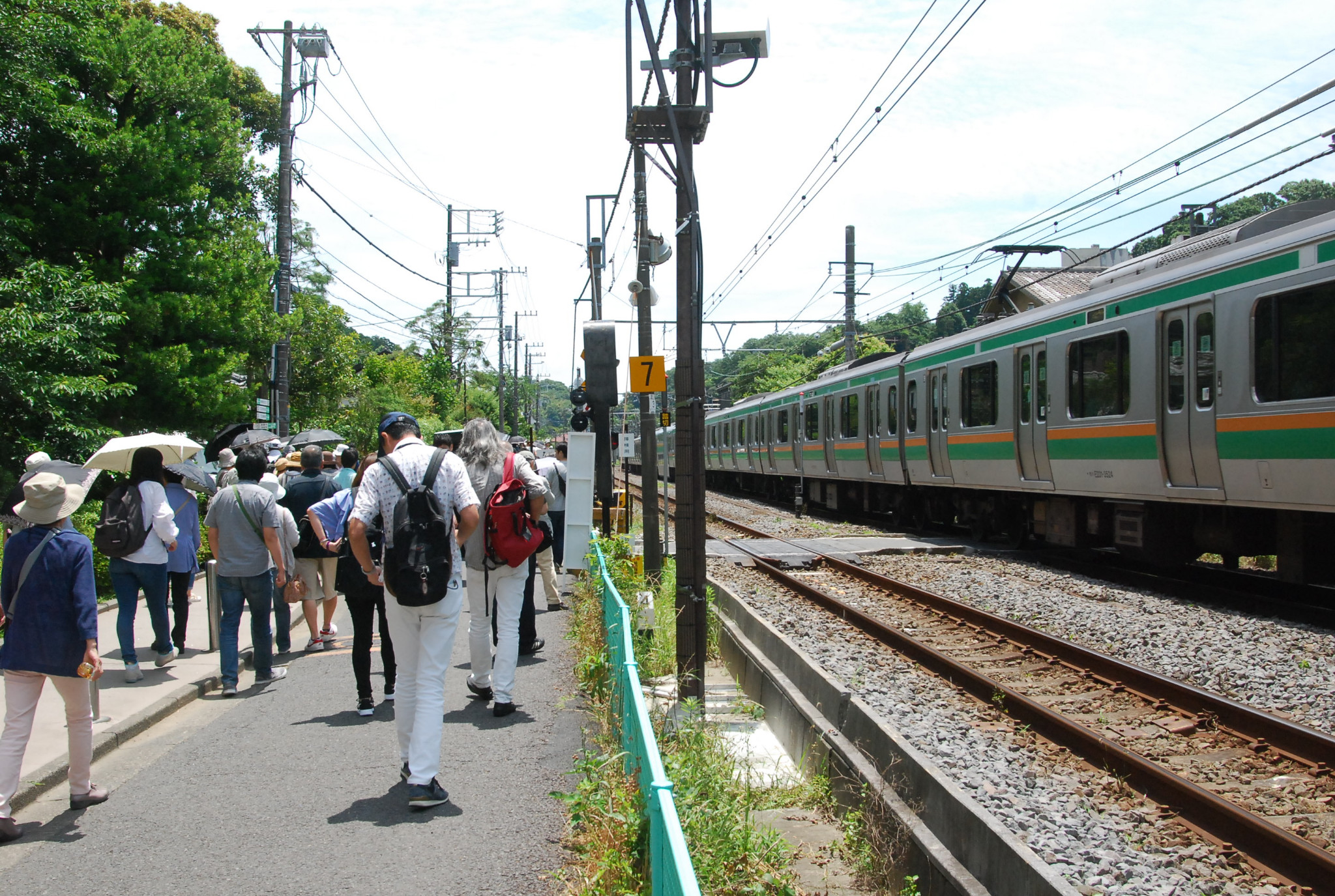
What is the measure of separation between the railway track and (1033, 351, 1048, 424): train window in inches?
170

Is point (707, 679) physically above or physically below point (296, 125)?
below

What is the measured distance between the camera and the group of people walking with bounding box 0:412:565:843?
5.02 m

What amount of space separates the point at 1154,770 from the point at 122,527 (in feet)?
22.9

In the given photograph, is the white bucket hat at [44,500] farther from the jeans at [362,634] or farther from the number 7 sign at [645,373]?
the number 7 sign at [645,373]

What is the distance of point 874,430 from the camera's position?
21.3 metres

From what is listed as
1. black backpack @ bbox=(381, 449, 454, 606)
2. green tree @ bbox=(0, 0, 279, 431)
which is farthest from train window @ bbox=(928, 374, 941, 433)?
black backpack @ bbox=(381, 449, 454, 606)

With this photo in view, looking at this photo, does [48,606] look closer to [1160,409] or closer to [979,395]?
[1160,409]

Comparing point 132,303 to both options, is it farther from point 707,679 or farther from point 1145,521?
point 1145,521


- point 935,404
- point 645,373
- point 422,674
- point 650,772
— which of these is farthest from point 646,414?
point 650,772

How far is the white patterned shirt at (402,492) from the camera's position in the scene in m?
5.28

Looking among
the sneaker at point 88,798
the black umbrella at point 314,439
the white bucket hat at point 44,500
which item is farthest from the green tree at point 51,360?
the sneaker at point 88,798

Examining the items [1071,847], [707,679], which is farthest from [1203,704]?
[707,679]

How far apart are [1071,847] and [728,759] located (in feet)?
6.69

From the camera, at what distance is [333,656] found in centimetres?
917
